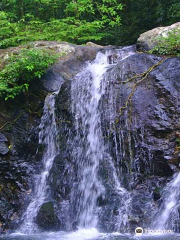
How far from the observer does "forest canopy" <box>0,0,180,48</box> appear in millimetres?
10844

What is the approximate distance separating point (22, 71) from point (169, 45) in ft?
12.0

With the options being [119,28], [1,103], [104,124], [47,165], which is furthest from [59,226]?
[119,28]

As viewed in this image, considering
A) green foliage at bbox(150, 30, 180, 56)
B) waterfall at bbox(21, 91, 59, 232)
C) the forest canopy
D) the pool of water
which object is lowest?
the pool of water

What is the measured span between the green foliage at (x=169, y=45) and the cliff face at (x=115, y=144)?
1.36 ft

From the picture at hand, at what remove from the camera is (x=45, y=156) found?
765 centimetres

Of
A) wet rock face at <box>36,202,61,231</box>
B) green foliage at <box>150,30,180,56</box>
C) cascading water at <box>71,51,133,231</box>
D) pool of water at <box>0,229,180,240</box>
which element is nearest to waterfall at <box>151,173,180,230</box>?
pool of water at <box>0,229,180,240</box>

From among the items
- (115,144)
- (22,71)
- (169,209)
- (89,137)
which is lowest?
(169,209)

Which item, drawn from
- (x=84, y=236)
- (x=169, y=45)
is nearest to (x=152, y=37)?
(x=169, y=45)

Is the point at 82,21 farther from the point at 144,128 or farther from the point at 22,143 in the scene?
the point at 144,128

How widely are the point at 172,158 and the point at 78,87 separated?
9.56ft

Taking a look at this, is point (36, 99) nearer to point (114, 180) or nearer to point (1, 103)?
point (1, 103)

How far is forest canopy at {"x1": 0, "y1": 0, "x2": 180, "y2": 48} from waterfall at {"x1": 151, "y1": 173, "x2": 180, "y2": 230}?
666 cm

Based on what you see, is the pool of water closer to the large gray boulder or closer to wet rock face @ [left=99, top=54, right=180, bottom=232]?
wet rock face @ [left=99, top=54, right=180, bottom=232]

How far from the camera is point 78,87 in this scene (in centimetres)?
797
